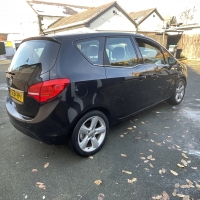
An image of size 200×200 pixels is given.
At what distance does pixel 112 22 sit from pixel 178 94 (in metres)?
16.7

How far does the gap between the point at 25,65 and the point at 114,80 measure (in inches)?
49.9

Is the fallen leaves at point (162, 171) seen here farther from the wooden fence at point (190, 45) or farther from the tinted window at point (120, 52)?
the wooden fence at point (190, 45)

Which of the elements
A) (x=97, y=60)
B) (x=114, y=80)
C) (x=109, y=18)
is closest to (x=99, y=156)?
(x=114, y=80)

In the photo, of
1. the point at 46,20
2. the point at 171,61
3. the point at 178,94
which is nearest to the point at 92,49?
the point at 171,61

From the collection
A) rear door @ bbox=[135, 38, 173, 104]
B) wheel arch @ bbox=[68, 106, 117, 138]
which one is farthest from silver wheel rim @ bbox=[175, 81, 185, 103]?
wheel arch @ bbox=[68, 106, 117, 138]

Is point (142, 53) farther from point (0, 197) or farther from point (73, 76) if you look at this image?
point (0, 197)

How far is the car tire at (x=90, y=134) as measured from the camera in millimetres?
2344

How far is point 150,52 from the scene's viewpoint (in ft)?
11.2

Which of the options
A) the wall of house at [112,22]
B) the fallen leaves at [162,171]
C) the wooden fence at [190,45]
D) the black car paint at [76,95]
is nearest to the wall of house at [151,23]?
the wall of house at [112,22]

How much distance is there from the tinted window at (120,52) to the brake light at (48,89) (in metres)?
0.93

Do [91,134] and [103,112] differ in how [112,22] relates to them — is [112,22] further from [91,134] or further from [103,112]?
[91,134]

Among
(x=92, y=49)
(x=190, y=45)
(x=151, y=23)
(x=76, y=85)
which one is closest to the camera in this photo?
(x=76, y=85)

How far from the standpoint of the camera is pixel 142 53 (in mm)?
3162

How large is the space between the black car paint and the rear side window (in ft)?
0.14
